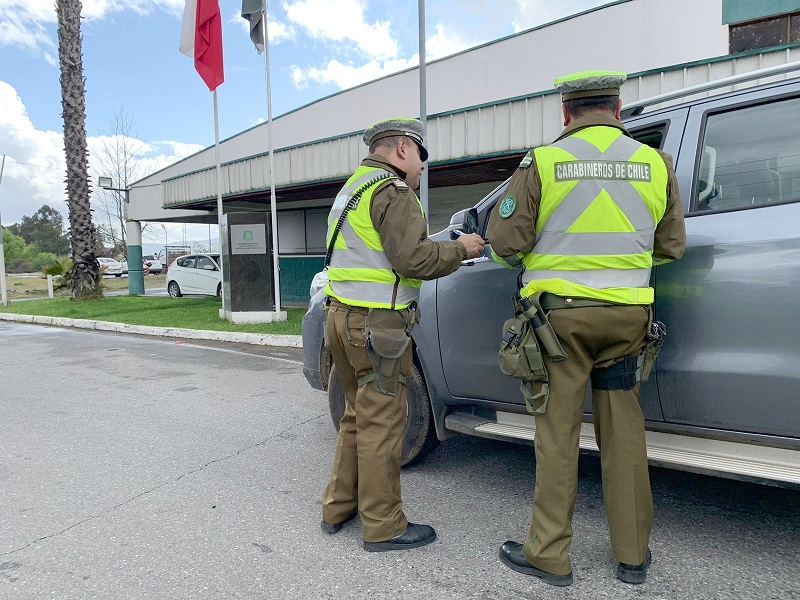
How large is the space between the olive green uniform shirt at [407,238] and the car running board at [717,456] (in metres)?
1.01

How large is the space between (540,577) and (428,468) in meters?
1.37

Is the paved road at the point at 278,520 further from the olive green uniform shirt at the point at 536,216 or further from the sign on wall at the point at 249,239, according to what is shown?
the sign on wall at the point at 249,239

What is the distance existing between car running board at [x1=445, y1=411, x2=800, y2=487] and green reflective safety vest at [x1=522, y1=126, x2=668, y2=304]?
72 cm

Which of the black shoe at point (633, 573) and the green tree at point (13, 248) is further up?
the green tree at point (13, 248)

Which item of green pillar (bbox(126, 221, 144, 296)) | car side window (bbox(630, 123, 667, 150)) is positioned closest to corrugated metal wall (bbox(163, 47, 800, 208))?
car side window (bbox(630, 123, 667, 150))

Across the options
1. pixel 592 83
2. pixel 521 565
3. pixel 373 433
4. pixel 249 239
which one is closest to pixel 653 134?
pixel 592 83

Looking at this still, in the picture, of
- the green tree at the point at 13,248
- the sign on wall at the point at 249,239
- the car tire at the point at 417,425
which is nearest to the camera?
the car tire at the point at 417,425

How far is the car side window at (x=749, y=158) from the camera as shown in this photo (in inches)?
96.8

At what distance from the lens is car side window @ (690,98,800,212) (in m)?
2.46

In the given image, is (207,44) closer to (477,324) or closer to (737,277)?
(477,324)

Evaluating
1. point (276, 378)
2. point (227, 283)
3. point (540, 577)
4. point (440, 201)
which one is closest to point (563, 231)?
point (540, 577)

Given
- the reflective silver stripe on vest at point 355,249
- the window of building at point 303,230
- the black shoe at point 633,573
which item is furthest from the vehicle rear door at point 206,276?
the black shoe at point 633,573

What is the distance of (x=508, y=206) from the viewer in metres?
2.36

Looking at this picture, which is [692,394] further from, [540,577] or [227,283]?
[227,283]
